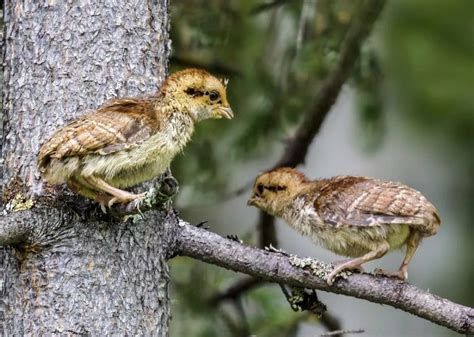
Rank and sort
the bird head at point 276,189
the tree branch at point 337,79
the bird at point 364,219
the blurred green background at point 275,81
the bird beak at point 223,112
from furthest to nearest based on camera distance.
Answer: the blurred green background at point 275,81, the tree branch at point 337,79, the bird head at point 276,189, the bird at point 364,219, the bird beak at point 223,112

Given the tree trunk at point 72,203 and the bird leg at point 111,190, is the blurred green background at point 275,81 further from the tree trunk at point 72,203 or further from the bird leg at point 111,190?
the bird leg at point 111,190

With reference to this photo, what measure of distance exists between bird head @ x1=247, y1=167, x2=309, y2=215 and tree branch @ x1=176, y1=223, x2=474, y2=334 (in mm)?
1005

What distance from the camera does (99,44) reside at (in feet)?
18.1

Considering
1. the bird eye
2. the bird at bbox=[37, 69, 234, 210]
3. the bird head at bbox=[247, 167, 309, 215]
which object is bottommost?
the bird at bbox=[37, 69, 234, 210]

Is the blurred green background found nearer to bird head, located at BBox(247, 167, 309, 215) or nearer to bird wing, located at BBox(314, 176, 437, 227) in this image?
bird head, located at BBox(247, 167, 309, 215)

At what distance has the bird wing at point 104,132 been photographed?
4938 millimetres

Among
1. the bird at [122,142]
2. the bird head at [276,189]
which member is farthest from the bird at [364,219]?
the bird at [122,142]

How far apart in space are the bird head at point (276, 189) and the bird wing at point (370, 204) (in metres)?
0.34

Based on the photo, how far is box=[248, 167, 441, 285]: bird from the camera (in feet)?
18.9

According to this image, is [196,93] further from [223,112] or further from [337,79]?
[337,79]

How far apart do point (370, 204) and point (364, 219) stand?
0.08 metres

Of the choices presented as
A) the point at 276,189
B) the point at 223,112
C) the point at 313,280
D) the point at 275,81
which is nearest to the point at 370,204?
the point at 313,280

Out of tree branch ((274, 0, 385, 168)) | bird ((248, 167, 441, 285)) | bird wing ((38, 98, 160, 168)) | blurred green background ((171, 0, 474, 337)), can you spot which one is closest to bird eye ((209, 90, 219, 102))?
bird wing ((38, 98, 160, 168))

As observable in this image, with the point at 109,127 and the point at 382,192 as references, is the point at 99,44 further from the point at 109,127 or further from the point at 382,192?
the point at 382,192
